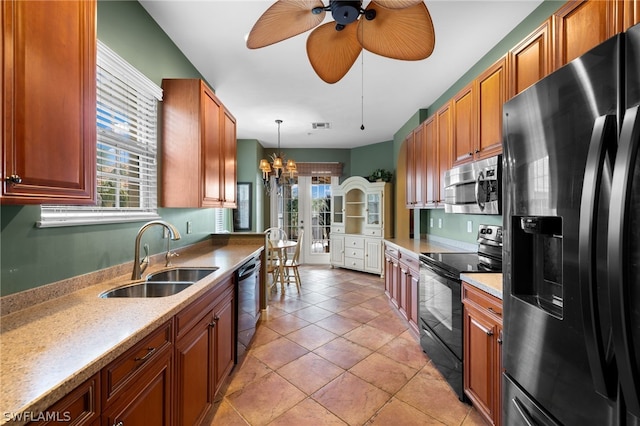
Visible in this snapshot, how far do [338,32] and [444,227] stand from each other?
2.73 meters

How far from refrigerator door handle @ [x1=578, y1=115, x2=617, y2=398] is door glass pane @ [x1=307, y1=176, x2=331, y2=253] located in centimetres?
579

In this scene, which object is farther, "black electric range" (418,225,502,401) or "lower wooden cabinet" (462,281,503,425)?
"black electric range" (418,225,502,401)

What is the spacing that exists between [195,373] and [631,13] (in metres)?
2.61

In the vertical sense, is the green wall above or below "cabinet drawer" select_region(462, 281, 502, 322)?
above

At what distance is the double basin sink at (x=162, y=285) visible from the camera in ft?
5.18

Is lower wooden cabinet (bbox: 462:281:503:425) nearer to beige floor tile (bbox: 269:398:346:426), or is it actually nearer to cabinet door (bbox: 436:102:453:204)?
beige floor tile (bbox: 269:398:346:426)

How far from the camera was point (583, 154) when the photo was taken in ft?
2.68

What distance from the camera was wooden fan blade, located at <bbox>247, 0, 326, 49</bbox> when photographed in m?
1.32

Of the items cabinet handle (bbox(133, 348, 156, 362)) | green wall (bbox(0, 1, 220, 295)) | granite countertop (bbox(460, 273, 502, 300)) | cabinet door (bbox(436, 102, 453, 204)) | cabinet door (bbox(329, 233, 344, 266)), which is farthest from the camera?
cabinet door (bbox(329, 233, 344, 266))

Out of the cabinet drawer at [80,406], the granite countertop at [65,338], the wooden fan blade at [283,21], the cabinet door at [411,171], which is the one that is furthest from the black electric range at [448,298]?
the cabinet drawer at [80,406]

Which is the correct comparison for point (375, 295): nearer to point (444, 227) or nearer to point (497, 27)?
point (444, 227)

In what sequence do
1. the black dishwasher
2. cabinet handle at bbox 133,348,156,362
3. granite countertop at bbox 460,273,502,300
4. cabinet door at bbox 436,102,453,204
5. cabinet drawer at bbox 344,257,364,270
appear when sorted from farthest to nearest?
Result: cabinet drawer at bbox 344,257,364,270, cabinet door at bbox 436,102,453,204, the black dishwasher, granite countertop at bbox 460,273,502,300, cabinet handle at bbox 133,348,156,362

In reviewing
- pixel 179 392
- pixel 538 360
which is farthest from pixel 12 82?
pixel 538 360

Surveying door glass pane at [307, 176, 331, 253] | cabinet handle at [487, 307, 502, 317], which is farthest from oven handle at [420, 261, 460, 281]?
door glass pane at [307, 176, 331, 253]
